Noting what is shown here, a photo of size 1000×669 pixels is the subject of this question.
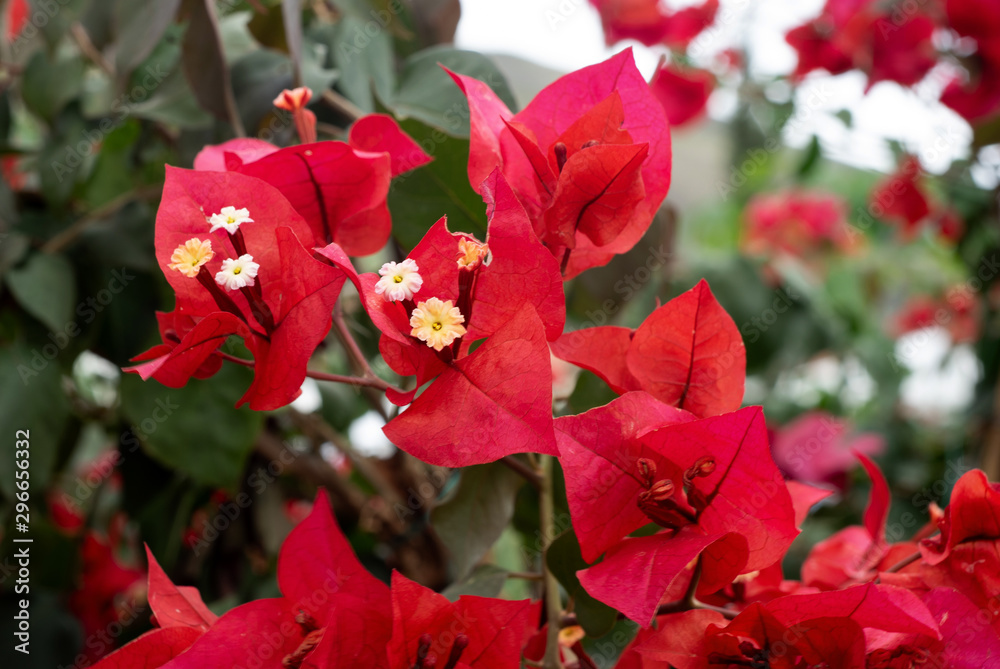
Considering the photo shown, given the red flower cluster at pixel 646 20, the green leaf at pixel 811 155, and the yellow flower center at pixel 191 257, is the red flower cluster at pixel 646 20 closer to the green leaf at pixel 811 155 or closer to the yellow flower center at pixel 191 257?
the green leaf at pixel 811 155

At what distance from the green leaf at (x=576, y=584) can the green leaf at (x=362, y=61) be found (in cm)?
29

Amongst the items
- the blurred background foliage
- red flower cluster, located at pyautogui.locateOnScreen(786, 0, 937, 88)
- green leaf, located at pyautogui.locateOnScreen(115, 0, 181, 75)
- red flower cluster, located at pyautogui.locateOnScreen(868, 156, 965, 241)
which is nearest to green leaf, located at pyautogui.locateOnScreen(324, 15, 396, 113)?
the blurred background foliage

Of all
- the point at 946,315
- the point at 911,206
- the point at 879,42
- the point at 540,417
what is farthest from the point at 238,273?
the point at 946,315

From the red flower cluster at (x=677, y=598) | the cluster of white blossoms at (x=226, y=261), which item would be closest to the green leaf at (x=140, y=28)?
the cluster of white blossoms at (x=226, y=261)

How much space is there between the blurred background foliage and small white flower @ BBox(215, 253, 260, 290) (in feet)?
0.52

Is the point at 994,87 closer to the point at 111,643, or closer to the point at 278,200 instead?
the point at 278,200

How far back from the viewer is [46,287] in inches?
22.0

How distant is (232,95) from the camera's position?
482 mm

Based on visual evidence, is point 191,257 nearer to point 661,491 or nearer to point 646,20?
point 661,491

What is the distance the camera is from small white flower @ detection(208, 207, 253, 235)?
297 mm

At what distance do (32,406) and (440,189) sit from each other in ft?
1.20

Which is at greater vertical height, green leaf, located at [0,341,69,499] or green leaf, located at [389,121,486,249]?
green leaf, located at [389,121,486,249]

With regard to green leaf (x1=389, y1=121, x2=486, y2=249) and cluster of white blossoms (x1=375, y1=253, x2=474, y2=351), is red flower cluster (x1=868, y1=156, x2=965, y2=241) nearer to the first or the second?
green leaf (x1=389, y1=121, x2=486, y2=249)

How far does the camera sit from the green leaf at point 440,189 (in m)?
0.44
